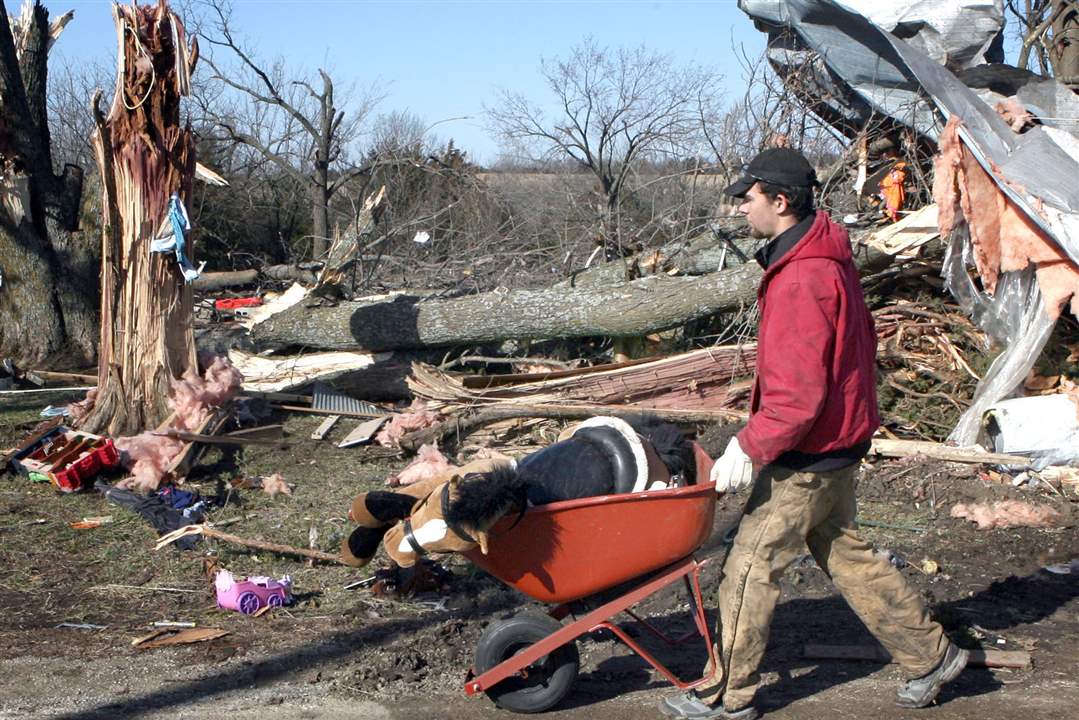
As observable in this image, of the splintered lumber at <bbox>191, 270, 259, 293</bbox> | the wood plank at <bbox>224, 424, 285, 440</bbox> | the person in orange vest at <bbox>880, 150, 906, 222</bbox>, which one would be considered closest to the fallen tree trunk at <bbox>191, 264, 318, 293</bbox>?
the splintered lumber at <bbox>191, 270, 259, 293</bbox>

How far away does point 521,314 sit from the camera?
8438 mm

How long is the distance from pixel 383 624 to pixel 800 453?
2.13 m

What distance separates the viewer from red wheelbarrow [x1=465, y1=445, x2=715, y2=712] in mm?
3412

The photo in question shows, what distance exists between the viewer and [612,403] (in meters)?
7.84

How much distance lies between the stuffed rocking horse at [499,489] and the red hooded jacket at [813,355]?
392 mm

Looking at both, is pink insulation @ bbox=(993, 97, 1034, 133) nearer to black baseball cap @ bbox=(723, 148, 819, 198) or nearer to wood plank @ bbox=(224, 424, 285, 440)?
black baseball cap @ bbox=(723, 148, 819, 198)

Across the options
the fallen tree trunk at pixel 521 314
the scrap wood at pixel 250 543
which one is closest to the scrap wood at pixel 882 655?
the scrap wood at pixel 250 543

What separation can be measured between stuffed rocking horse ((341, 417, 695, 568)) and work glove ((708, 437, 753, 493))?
0.22 meters

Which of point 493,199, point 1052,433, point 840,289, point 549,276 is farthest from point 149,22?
point 493,199

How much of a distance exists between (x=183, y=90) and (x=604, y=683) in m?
4.99

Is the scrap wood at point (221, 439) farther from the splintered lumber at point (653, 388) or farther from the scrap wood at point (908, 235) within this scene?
the scrap wood at point (908, 235)

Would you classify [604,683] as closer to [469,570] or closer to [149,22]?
[469,570]

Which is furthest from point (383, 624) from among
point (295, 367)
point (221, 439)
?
point (295, 367)

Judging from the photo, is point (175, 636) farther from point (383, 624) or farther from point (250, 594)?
point (383, 624)
